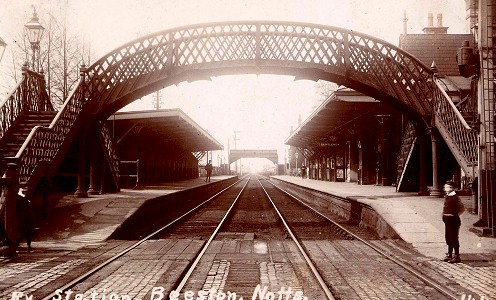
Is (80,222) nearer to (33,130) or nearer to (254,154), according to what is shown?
(33,130)

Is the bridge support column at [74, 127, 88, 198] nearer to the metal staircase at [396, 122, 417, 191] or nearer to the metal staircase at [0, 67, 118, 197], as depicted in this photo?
the metal staircase at [0, 67, 118, 197]

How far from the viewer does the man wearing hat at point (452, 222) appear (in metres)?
9.13

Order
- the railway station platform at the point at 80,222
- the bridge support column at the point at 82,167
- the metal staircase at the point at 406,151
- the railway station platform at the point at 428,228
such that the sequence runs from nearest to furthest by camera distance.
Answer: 1. the railway station platform at the point at 428,228
2. the railway station platform at the point at 80,222
3. the bridge support column at the point at 82,167
4. the metal staircase at the point at 406,151

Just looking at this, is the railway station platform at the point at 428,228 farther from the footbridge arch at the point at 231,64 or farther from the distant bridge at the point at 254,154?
the distant bridge at the point at 254,154

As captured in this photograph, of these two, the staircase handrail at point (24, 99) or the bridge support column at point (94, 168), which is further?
the bridge support column at point (94, 168)

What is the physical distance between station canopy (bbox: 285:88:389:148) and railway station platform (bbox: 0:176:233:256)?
10942mm

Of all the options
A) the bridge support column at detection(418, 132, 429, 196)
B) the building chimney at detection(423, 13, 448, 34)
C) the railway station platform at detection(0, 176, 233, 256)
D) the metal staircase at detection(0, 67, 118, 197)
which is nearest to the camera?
the railway station platform at detection(0, 176, 233, 256)

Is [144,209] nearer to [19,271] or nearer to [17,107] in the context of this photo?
[17,107]

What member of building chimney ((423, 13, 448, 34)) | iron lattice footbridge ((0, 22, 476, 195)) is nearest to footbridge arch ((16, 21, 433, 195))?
iron lattice footbridge ((0, 22, 476, 195))

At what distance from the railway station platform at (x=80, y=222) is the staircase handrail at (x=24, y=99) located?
2563 millimetres

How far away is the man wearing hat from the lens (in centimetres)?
913

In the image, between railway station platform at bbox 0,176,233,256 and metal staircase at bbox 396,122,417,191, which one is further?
metal staircase at bbox 396,122,417,191

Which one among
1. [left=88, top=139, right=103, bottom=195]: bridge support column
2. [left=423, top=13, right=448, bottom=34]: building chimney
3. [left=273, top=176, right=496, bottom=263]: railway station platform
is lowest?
[left=273, top=176, right=496, bottom=263]: railway station platform

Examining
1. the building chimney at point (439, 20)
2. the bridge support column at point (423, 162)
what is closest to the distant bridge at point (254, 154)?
the building chimney at point (439, 20)
